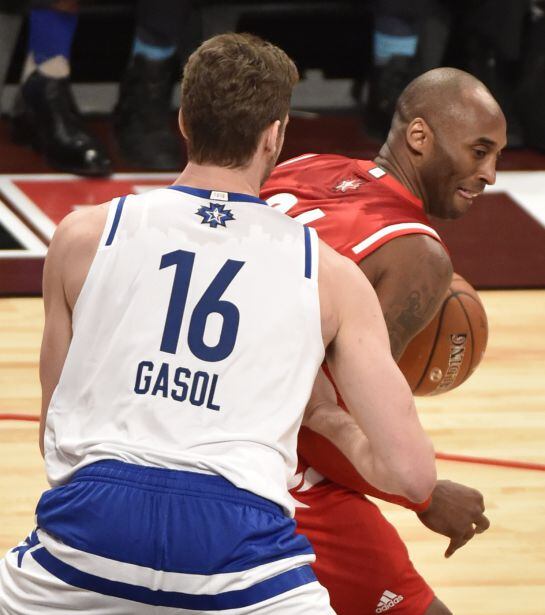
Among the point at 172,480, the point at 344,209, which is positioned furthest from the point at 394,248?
the point at 172,480

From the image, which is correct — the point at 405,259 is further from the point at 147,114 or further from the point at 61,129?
the point at 147,114

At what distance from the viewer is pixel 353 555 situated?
2930 millimetres

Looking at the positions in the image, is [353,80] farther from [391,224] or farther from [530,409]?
[391,224]

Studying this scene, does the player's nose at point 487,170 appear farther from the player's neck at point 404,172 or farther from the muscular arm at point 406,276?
the muscular arm at point 406,276

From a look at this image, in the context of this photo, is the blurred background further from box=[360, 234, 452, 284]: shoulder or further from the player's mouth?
box=[360, 234, 452, 284]: shoulder

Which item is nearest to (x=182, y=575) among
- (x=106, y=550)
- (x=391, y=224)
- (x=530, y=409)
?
(x=106, y=550)

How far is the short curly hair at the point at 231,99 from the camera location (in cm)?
226

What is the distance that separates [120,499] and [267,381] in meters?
0.28

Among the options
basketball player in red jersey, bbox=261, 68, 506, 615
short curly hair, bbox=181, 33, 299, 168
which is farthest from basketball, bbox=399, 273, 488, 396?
short curly hair, bbox=181, 33, 299, 168

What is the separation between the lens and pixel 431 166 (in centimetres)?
314

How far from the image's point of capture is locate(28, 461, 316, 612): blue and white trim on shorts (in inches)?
82.6

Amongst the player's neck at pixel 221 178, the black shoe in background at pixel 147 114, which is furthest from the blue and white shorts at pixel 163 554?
the black shoe in background at pixel 147 114

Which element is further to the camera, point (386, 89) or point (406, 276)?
point (386, 89)

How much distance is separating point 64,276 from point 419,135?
1.15 metres
